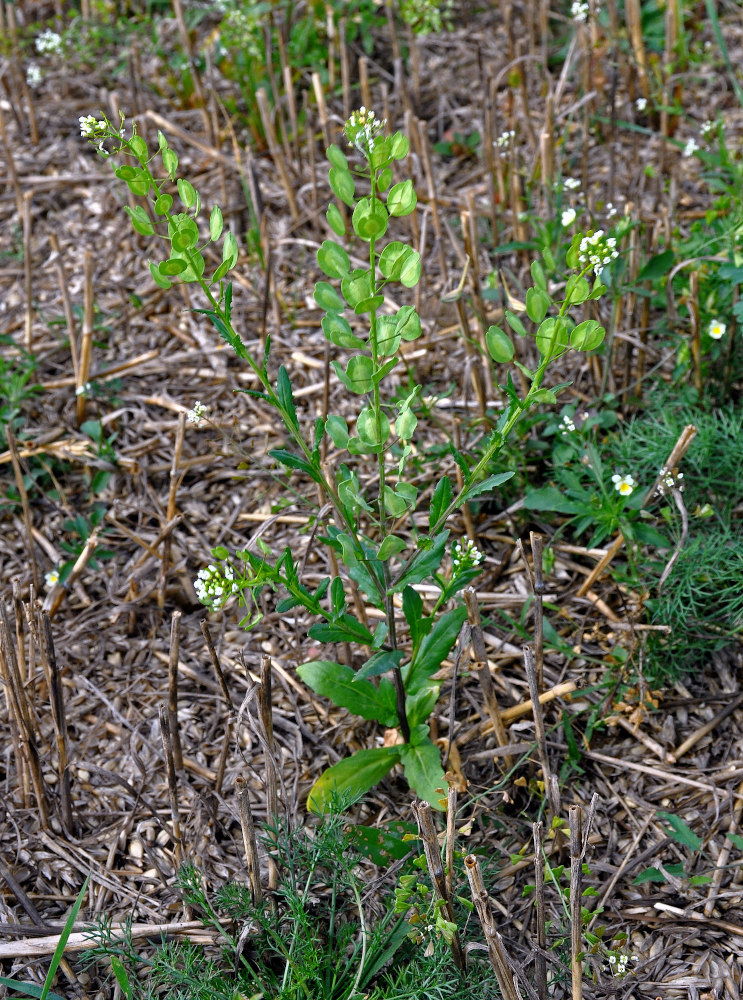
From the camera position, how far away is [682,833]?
1.78 metres

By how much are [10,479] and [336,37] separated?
234cm

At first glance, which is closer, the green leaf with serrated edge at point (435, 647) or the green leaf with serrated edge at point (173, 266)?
the green leaf with serrated edge at point (173, 266)

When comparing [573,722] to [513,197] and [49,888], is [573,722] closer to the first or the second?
[49,888]

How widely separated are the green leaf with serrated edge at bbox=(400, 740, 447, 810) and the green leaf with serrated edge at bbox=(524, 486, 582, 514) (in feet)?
2.12

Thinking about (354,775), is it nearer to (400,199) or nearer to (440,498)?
(440,498)

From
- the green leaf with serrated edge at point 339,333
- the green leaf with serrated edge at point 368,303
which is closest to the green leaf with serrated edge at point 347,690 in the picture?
the green leaf with serrated edge at point 339,333

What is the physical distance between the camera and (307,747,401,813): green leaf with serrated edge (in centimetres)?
180

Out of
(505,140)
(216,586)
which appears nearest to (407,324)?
(216,586)

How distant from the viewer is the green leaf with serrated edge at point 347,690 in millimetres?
1846

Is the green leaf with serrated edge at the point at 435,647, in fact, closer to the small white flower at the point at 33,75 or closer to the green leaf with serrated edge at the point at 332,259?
the green leaf with serrated edge at the point at 332,259

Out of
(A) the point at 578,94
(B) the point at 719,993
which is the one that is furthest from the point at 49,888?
(A) the point at 578,94

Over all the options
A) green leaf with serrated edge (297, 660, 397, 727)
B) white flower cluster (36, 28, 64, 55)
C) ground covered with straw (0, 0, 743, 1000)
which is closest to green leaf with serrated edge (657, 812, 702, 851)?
ground covered with straw (0, 0, 743, 1000)

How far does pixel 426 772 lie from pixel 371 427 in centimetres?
76

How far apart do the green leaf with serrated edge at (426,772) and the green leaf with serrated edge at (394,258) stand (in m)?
0.98
